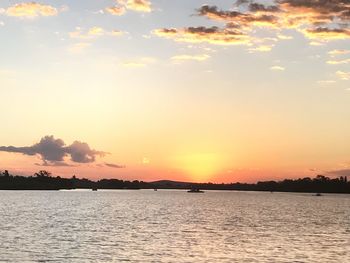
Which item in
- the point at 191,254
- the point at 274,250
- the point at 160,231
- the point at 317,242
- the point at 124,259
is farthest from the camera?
the point at 160,231

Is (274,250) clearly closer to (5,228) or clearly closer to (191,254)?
(191,254)

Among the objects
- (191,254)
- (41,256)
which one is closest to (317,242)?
(191,254)

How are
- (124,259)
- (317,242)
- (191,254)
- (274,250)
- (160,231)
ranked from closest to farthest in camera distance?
(124,259)
(191,254)
(274,250)
(317,242)
(160,231)

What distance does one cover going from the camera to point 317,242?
269 feet

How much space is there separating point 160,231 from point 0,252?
3667cm

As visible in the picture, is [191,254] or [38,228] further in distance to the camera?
[38,228]

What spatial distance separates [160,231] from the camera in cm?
9562

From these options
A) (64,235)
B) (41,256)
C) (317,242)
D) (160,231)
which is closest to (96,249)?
(41,256)

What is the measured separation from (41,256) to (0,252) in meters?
5.61

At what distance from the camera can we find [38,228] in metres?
98.3

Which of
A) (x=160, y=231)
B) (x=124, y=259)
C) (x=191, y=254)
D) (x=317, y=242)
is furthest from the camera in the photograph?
(x=160, y=231)

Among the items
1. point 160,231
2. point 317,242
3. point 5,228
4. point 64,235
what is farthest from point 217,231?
point 5,228

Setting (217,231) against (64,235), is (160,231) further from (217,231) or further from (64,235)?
(64,235)

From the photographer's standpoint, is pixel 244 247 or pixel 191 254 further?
pixel 244 247
